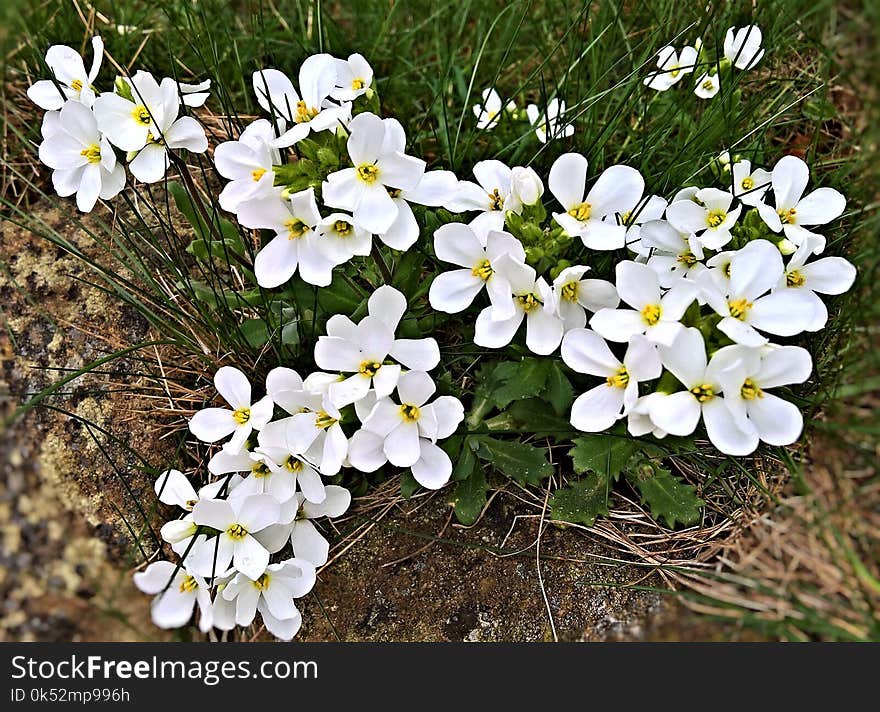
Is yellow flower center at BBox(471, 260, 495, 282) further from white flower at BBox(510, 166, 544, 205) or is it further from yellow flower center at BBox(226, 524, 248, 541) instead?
yellow flower center at BBox(226, 524, 248, 541)

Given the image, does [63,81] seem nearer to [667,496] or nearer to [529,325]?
[529,325]

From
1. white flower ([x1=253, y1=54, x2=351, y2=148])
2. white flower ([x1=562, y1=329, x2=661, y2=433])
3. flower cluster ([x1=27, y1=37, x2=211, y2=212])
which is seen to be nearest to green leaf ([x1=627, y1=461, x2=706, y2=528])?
white flower ([x1=562, y1=329, x2=661, y2=433])

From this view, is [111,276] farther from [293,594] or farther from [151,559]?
[293,594]

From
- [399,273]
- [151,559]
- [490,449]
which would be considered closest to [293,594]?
[151,559]

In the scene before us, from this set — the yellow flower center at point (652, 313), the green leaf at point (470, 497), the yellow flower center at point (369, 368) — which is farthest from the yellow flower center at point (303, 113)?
the green leaf at point (470, 497)

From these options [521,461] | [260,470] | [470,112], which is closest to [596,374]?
[521,461]
